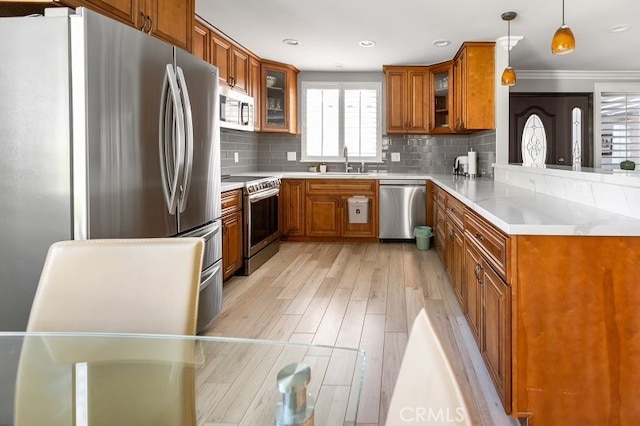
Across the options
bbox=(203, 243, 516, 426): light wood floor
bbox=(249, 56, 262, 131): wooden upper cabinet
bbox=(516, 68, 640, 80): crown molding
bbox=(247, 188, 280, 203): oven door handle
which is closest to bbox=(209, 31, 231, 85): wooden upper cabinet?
bbox=(249, 56, 262, 131): wooden upper cabinet

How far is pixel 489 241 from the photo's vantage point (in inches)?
85.7

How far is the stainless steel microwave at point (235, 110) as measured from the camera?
4527 mm

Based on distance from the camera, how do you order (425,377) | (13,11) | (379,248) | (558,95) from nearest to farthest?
(425,377), (13,11), (379,248), (558,95)

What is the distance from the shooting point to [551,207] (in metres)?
2.35

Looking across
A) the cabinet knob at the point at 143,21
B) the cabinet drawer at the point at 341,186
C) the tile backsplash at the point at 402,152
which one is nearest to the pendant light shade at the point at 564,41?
the cabinet knob at the point at 143,21

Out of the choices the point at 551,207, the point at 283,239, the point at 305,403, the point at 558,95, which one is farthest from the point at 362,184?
the point at 305,403

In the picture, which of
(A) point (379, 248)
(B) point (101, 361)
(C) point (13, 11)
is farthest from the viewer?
(A) point (379, 248)

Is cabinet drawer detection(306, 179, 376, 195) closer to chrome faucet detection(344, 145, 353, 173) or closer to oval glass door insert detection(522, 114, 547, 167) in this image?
chrome faucet detection(344, 145, 353, 173)

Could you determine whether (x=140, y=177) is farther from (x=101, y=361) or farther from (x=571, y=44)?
(x=571, y=44)

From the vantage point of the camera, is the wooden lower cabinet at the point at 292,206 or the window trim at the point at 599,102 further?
the window trim at the point at 599,102

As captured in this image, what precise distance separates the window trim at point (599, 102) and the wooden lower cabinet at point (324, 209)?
3.29 metres

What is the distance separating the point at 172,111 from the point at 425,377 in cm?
206

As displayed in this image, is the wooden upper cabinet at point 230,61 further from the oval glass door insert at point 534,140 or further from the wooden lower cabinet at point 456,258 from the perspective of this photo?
the oval glass door insert at point 534,140

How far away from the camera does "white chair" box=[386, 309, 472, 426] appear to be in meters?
0.57
